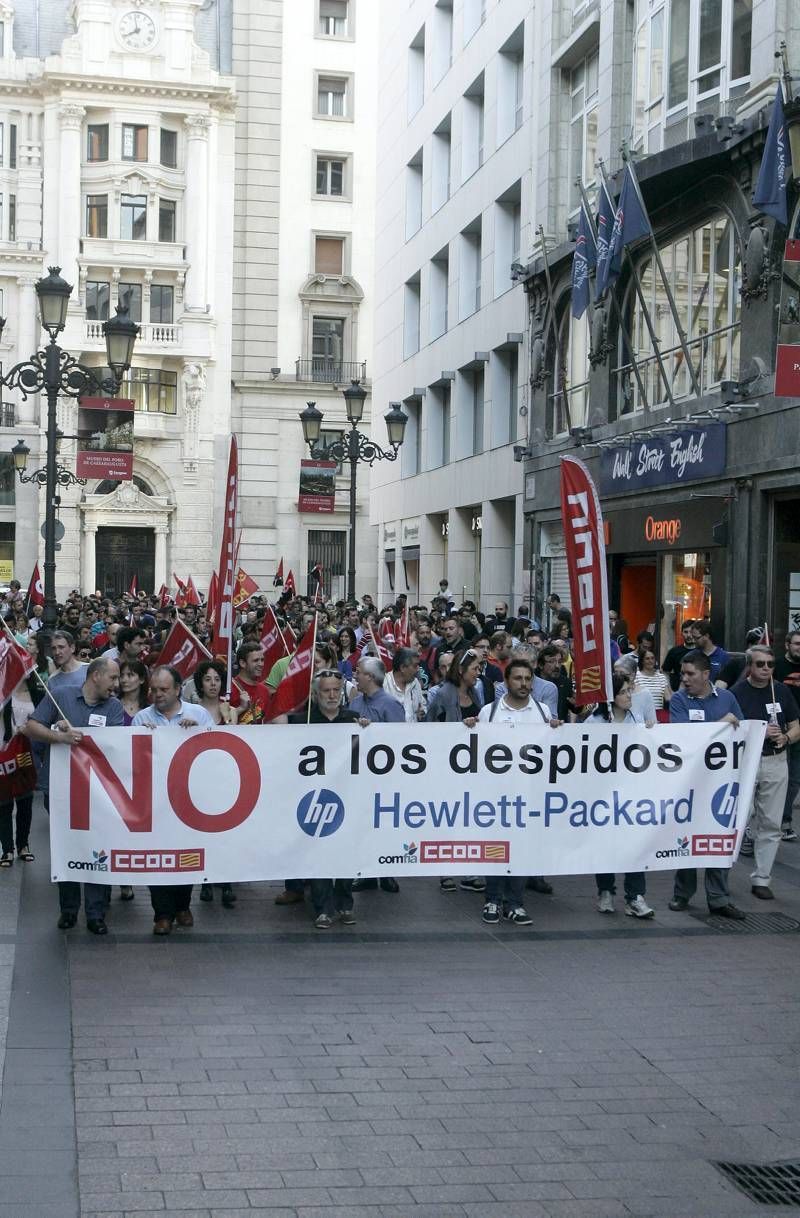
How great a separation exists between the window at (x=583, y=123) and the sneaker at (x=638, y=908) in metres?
19.3

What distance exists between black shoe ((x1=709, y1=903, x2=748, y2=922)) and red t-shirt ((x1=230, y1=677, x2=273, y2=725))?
3.57m

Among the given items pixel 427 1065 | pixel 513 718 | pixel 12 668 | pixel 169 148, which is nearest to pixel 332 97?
pixel 169 148

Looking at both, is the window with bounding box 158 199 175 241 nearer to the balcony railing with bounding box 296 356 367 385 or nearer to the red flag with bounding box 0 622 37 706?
the balcony railing with bounding box 296 356 367 385

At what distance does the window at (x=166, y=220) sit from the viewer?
183ft

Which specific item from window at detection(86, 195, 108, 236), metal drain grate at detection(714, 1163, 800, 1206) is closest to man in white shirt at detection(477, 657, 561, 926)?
metal drain grate at detection(714, 1163, 800, 1206)

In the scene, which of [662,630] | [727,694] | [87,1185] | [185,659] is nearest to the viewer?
[87,1185]

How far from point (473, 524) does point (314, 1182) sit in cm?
3102

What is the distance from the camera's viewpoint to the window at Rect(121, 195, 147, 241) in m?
55.1

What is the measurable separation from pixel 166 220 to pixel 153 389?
6.48 metres

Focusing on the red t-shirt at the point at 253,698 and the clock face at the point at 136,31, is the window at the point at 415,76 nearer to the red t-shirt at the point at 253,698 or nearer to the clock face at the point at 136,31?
the clock face at the point at 136,31

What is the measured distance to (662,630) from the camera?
2412cm

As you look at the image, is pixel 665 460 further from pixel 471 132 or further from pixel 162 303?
pixel 162 303

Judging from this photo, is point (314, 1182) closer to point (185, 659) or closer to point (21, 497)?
point (185, 659)

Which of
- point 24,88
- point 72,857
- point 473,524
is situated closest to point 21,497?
point 24,88
